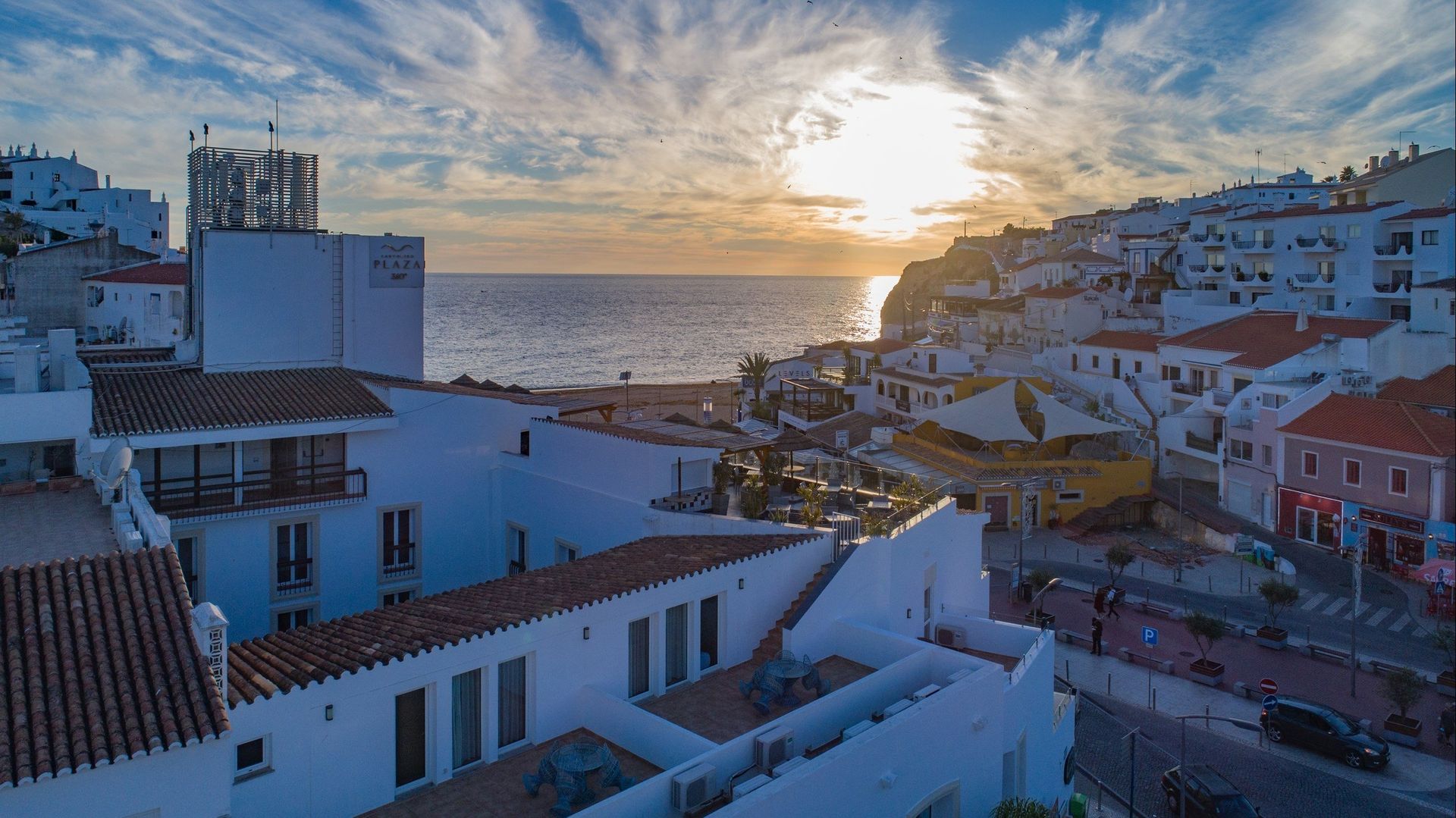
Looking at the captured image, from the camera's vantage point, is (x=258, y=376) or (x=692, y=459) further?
(x=258, y=376)

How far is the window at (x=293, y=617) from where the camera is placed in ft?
57.0

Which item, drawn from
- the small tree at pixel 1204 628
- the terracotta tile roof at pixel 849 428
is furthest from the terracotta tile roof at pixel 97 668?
the terracotta tile roof at pixel 849 428

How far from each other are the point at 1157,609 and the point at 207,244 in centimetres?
2528

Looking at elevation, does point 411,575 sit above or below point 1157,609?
above

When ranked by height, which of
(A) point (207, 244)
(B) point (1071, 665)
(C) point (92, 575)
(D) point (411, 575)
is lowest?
(B) point (1071, 665)

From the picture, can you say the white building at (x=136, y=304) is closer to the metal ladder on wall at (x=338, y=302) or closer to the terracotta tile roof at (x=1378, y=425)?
the metal ladder on wall at (x=338, y=302)

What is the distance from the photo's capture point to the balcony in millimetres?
16484

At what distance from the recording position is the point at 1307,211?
53750 millimetres

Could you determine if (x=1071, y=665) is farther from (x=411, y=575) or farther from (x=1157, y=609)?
(x=411, y=575)

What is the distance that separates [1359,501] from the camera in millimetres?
30969

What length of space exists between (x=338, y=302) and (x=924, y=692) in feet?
52.1

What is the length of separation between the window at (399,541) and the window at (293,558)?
132 cm

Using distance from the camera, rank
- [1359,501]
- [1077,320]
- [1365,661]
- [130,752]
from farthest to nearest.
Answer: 1. [1077,320]
2. [1359,501]
3. [1365,661]
4. [130,752]

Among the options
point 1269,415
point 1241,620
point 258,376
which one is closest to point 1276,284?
point 1269,415
